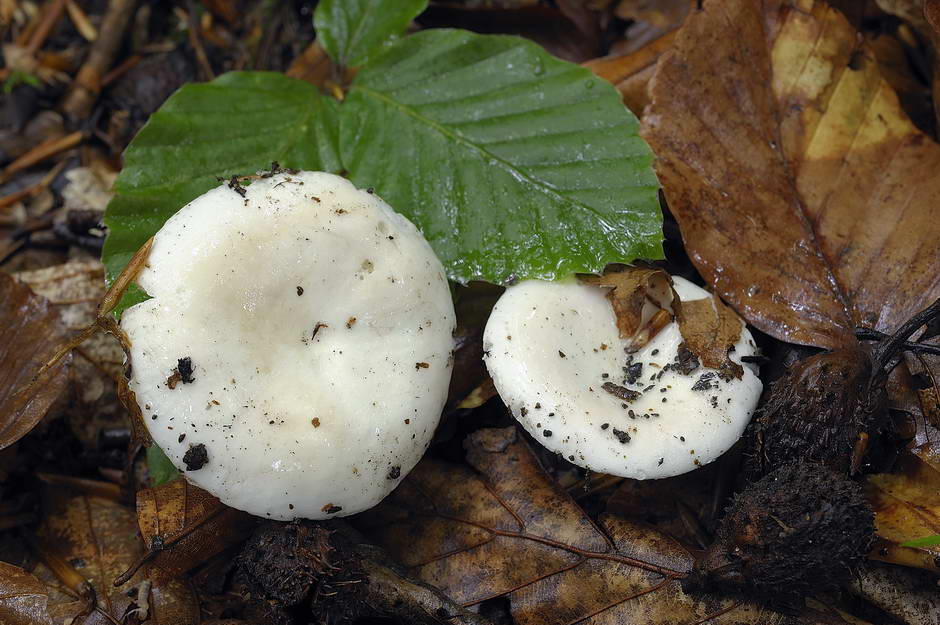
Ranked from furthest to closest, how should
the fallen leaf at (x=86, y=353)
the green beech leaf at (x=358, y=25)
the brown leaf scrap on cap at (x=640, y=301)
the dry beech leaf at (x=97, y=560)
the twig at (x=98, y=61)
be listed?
the twig at (x=98, y=61)
the green beech leaf at (x=358, y=25)
the fallen leaf at (x=86, y=353)
the brown leaf scrap on cap at (x=640, y=301)
the dry beech leaf at (x=97, y=560)

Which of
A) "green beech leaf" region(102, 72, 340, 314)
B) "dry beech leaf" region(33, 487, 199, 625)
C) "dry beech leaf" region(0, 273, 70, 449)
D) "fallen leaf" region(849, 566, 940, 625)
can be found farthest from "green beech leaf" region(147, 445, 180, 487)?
"fallen leaf" region(849, 566, 940, 625)

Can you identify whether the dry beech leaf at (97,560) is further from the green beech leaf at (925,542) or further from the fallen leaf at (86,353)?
the green beech leaf at (925,542)

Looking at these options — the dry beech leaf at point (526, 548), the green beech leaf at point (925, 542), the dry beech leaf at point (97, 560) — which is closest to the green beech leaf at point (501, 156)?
the dry beech leaf at point (526, 548)

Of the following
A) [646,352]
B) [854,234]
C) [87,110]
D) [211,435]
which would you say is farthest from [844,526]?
[87,110]

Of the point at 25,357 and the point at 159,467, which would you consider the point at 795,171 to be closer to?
the point at 159,467

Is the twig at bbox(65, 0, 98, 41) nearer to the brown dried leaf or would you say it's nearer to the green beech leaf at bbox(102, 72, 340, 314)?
the green beech leaf at bbox(102, 72, 340, 314)

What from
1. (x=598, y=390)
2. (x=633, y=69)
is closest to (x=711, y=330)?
(x=598, y=390)

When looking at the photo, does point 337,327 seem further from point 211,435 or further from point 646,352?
point 646,352

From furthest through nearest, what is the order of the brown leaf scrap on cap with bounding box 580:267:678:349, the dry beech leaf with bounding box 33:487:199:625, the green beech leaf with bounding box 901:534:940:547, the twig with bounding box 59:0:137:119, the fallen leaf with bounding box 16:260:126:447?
the twig with bounding box 59:0:137:119, the fallen leaf with bounding box 16:260:126:447, the brown leaf scrap on cap with bounding box 580:267:678:349, the dry beech leaf with bounding box 33:487:199:625, the green beech leaf with bounding box 901:534:940:547
